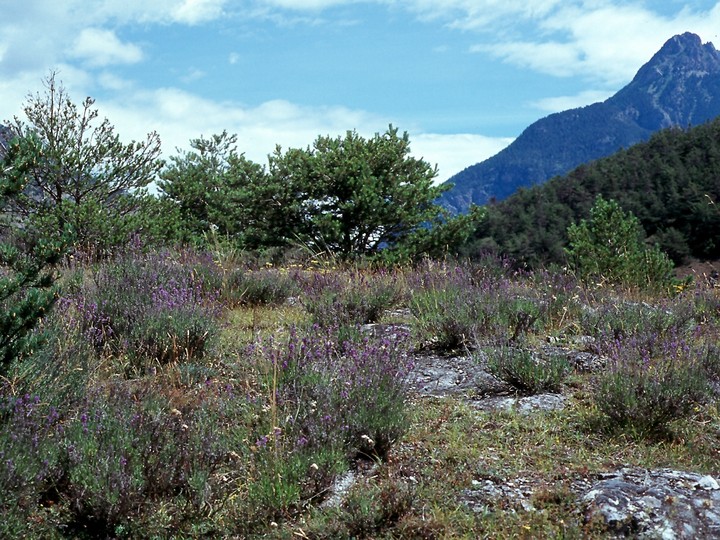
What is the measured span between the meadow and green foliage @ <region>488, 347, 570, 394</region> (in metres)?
0.02

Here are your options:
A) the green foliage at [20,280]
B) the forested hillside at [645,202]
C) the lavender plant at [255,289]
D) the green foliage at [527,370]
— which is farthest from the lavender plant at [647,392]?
the forested hillside at [645,202]

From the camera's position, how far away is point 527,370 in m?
4.64

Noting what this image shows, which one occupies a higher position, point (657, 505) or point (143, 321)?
point (143, 321)

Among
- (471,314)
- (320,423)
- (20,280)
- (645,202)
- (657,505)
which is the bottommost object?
(657,505)

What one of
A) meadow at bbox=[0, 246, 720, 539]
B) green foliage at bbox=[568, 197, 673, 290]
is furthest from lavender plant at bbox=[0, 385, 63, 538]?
green foliage at bbox=[568, 197, 673, 290]

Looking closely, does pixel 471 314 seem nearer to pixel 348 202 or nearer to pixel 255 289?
pixel 255 289

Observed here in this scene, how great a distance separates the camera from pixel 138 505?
9.66ft

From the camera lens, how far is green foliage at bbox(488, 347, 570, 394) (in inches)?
182

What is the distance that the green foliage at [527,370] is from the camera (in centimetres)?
461

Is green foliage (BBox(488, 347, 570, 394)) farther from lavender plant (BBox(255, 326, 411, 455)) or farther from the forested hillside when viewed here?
the forested hillside

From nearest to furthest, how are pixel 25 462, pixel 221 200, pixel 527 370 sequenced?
pixel 25 462
pixel 527 370
pixel 221 200

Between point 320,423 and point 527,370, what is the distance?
180 cm

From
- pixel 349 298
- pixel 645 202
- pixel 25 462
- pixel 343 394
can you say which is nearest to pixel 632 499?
pixel 343 394

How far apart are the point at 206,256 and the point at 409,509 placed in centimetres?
622
